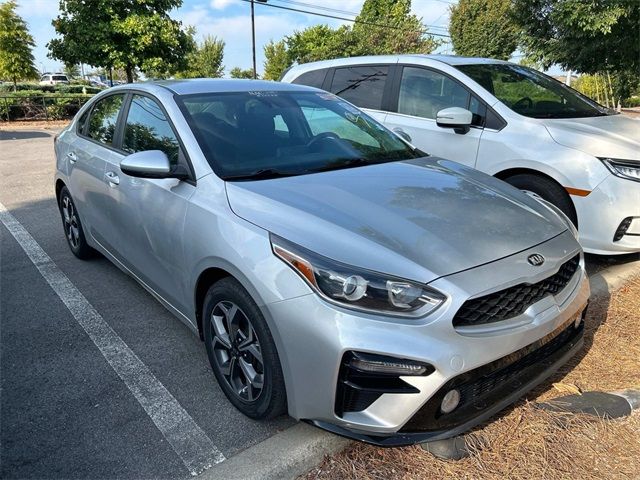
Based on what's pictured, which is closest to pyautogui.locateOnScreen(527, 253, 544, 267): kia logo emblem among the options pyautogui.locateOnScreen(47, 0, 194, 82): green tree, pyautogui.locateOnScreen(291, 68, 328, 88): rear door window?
pyautogui.locateOnScreen(291, 68, 328, 88): rear door window

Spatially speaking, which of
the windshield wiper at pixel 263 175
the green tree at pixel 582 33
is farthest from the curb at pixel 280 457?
the green tree at pixel 582 33

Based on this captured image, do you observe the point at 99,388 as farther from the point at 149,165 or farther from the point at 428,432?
the point at 428,432

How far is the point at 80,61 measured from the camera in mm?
18906

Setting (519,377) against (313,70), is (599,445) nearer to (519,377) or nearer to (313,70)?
(519,377)

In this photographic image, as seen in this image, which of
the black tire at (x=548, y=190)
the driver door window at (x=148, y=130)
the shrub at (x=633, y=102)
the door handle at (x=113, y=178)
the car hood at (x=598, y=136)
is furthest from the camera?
the shrub at (x=633, y=102)

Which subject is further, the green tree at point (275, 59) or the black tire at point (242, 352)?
the green tree at point (275, 59)

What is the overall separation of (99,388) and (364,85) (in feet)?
13.8

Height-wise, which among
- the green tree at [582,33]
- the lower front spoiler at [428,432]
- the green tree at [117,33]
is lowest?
the lower front spoiler at [428,432]

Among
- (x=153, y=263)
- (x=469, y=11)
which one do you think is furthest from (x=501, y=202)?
(x=469, y=11)

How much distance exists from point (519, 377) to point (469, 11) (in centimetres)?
2967

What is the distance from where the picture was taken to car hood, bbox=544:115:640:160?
379 centimetres

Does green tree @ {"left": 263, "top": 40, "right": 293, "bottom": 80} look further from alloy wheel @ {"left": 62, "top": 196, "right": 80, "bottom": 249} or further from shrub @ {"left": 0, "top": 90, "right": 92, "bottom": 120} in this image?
alloy wheel @ {"left": 62, "top": 196, "right": 80, "bottom": 249}

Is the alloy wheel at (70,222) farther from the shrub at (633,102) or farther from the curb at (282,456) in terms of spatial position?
the shrub at (633,102)

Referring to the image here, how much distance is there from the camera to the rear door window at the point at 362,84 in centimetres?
543
